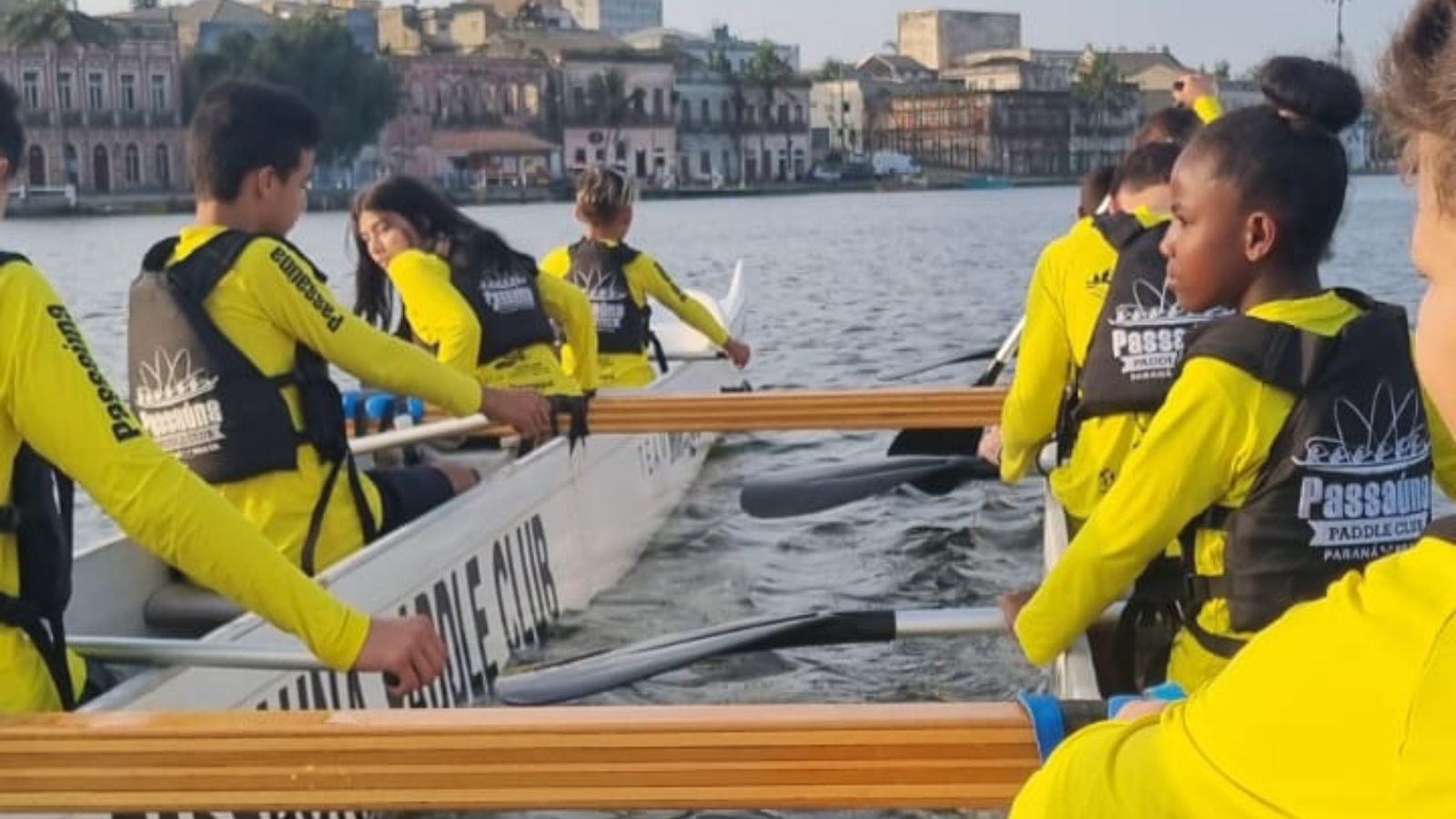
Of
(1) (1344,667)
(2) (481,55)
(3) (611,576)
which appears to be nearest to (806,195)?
(2) (481,55)

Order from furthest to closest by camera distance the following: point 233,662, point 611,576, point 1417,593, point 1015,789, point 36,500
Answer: point 611,576
point 233,662
point 36,500
point 1015,789
point 1417,593

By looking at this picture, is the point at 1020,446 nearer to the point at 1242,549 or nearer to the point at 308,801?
the point at 1242,549

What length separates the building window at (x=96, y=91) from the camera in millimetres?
79625

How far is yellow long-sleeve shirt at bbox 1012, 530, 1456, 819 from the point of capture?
1.06m

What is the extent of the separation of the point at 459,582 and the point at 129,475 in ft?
8.62

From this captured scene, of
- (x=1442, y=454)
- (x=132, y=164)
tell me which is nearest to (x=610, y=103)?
(x=132, y=164)

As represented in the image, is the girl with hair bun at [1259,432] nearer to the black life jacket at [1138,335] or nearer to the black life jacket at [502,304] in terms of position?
the black life jacket at [1138,335]

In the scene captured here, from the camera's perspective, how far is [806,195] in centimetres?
9944

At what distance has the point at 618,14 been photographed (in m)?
171

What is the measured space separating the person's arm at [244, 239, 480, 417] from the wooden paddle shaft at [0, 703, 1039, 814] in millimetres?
1783

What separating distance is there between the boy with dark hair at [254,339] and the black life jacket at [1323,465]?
2.32m

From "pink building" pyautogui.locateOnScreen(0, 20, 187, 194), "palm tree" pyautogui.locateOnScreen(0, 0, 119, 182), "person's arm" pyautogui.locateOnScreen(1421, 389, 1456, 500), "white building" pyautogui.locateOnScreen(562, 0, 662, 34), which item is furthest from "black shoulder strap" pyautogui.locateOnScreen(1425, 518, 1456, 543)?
"white building" pyautogui.locateOnScreen(562, 0, 662, 34)

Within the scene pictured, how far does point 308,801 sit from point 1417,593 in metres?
1.79

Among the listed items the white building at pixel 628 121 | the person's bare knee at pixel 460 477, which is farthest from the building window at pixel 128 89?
the person's bare knee at pixel 460 477
